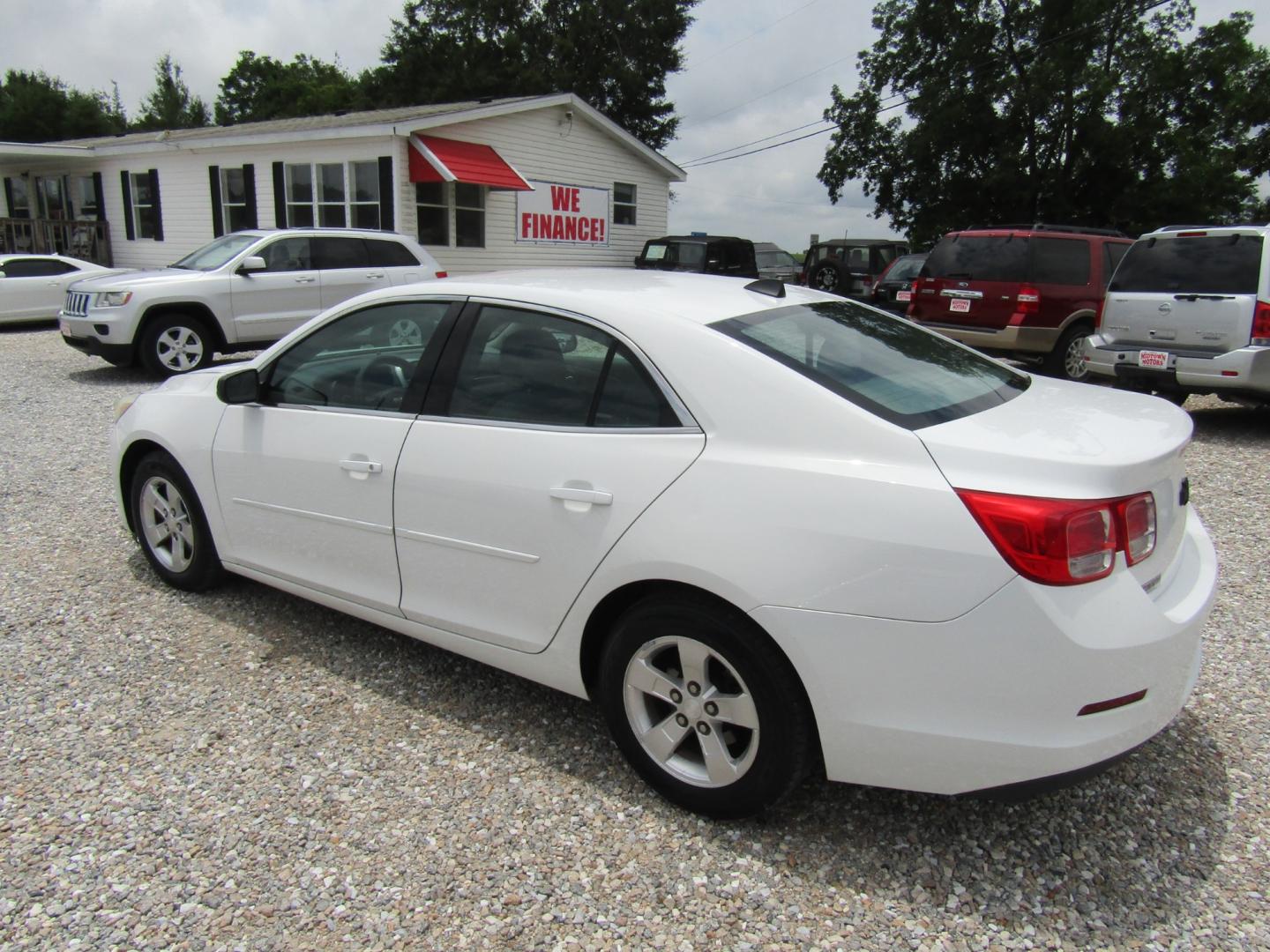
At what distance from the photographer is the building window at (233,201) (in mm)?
18688

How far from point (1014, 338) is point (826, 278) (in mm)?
11186

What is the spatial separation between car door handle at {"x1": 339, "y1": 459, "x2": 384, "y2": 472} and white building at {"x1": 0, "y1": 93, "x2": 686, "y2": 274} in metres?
14.0

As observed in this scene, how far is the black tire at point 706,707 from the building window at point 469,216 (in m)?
16.6

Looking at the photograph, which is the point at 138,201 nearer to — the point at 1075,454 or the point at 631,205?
the point at 631,205

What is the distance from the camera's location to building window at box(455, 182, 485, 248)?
1800cm

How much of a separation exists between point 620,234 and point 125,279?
13.7 m

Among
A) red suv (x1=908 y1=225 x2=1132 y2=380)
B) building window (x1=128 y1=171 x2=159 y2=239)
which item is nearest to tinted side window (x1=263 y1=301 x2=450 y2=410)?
red suv (x1=908 y1=225 x2=1132 y2=380)

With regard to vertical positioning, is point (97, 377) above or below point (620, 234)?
below

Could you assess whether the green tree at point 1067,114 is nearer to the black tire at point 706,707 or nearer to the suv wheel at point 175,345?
the suv wheel at point 175,345

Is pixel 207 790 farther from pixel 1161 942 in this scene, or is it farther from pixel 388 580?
pixel 1161 942

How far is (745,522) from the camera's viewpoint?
7.66 ft

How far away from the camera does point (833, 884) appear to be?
239 cm

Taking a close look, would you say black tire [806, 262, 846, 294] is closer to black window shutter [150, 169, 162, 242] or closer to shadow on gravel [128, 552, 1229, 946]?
black window shutter [150, 169, 162, 242]

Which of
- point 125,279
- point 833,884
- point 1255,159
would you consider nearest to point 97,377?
point 125,279
